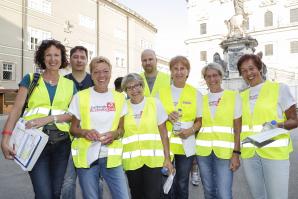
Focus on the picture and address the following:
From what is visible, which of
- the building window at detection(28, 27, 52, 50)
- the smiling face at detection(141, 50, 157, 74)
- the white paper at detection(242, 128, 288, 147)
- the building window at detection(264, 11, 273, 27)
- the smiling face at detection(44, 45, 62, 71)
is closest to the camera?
the white paper at detection(242, 128, 288, 147)

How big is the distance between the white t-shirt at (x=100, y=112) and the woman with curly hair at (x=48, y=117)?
173 mm

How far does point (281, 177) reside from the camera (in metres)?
2.98

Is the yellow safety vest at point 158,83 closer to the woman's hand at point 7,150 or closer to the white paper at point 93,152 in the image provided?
the white paper at point 93,152

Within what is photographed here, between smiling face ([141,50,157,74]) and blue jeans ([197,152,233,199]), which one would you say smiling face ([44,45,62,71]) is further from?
blue jeans ([197,152,233,199])

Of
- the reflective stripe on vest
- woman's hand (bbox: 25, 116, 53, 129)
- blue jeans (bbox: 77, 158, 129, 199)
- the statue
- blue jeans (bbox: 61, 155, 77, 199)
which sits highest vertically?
the statue

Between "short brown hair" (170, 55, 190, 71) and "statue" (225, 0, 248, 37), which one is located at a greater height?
"statue" (225, 0, 248, 37)

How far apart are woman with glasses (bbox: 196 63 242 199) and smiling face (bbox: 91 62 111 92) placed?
4.40 ft

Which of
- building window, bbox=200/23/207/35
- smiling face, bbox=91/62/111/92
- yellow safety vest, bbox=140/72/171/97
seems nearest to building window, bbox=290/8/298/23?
building window, bbox=200/23/207/35

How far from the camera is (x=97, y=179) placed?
3.12 m

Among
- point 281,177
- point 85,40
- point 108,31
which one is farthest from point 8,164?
point 108,31

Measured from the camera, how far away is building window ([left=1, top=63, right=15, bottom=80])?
25.3 meters

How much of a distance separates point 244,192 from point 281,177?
91.7 inches

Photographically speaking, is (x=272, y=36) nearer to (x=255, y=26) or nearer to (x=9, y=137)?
(x=255, y=26)

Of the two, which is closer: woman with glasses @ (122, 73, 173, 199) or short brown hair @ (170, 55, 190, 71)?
woman with glasses @ (122, 73, 173, 199)
